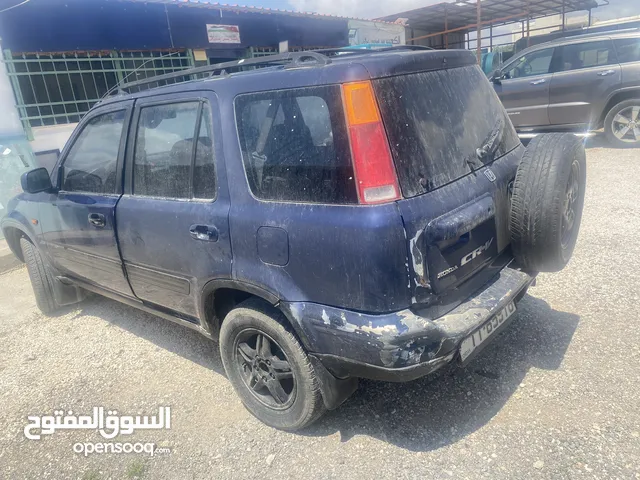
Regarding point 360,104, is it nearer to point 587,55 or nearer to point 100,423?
point 100,423

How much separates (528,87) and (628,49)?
5.07 feet

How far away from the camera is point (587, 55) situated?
27.0ft

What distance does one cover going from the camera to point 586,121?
8.32 m

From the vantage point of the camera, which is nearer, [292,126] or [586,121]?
[292,126]

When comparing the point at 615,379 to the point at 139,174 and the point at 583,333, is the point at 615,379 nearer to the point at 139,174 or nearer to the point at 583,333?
the point at 583,333

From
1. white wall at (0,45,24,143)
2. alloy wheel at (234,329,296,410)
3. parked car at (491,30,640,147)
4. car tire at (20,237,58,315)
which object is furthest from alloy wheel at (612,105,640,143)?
white wall at (0,45,24,143)

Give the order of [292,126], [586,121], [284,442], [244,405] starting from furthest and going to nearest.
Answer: [586,121], [244,405], [284,442], [292,126]

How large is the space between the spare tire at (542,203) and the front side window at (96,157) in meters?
2.41

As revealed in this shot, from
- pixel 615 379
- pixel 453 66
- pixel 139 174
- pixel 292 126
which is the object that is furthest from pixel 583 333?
pixel 139 174

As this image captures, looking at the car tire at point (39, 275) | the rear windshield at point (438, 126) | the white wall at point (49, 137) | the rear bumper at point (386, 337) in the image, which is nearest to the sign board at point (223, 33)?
the white wall at point (49, 137)

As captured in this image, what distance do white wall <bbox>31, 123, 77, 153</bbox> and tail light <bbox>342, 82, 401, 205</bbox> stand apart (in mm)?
7520

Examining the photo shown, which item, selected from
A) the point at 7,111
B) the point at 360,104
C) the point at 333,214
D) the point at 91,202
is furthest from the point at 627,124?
the point at 7,111

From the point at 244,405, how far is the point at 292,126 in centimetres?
161
